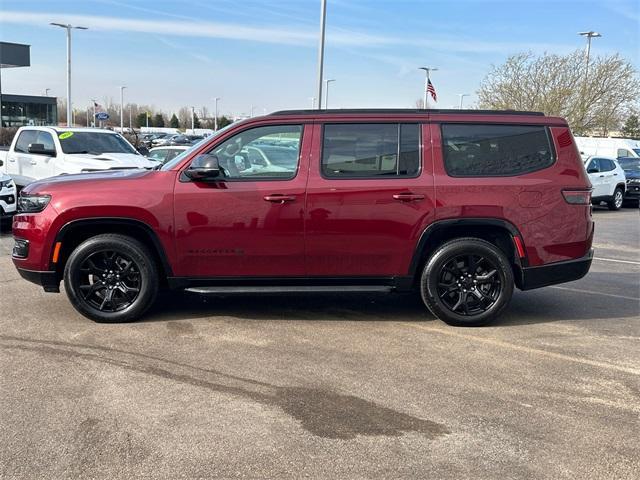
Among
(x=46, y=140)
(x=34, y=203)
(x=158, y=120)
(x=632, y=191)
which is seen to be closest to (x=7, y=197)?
(x=46, y=140)

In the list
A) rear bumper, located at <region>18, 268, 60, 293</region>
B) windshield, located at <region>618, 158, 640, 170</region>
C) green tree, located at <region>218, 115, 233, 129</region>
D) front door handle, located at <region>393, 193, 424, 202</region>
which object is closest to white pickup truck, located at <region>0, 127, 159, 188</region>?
rear bumper, located at <region>18, 268, 60, 293</region>

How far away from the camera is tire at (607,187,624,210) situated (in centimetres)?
1865

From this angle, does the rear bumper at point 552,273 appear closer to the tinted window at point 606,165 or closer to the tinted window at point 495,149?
the tinted window at point 495,149

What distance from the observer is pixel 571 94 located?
34688 mm

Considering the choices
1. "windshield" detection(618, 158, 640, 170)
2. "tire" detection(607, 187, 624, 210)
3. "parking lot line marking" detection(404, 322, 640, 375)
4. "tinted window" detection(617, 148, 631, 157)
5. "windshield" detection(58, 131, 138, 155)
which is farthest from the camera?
"tinted window" detection(617, 148, 631, 157)

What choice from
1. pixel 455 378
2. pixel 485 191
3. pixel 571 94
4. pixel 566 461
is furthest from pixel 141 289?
pixel 571 94

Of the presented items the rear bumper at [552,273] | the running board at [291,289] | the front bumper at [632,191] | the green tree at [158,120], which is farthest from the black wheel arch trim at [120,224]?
the green tree at [158,120]

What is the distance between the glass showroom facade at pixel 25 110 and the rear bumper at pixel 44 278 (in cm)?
A: 5893

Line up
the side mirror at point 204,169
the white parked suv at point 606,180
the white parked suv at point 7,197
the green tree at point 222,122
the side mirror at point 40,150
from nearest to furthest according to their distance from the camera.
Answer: the side mirror at point 204,169 < the white parked suv at point 7,197 < the side mirror at point 40,150 < the white parked suv at point 606,180 < the green tree at point 222,122

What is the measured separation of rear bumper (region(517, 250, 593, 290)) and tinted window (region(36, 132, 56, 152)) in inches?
396

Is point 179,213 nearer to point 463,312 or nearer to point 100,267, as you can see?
point 100,267

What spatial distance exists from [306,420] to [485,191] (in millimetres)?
2760

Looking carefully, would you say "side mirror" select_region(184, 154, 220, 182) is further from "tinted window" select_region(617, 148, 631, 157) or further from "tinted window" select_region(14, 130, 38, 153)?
"tinted window" select_region(617, 148, 631, 157)

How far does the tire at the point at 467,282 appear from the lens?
5516 millimetres
